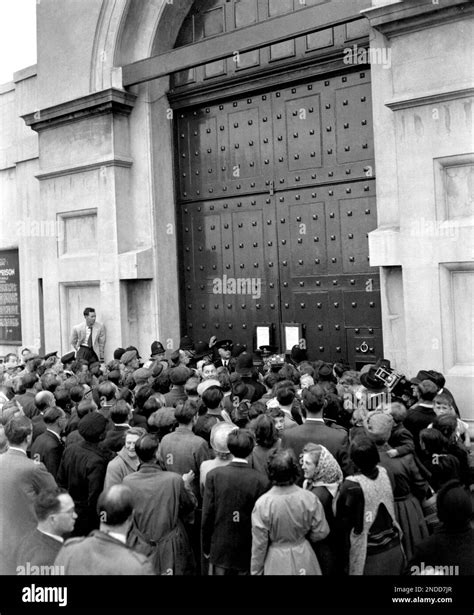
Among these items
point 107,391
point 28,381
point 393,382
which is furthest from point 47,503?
point 28,381

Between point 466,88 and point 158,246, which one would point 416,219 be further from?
point 158,246

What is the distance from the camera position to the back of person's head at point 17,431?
4.31 metres

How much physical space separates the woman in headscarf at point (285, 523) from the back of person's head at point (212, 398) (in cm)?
140

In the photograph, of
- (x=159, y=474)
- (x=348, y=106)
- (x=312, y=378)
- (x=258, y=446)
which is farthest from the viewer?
(x=348, y=106)

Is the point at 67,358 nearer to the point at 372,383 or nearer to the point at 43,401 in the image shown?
the point at 43,401

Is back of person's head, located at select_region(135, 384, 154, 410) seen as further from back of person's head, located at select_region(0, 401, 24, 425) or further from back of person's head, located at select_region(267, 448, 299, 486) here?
back of person's head, located at select_region(267, 448, 299, 486)

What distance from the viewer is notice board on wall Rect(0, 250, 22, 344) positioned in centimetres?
1230

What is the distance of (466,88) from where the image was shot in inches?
257

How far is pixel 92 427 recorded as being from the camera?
4656 millimetres

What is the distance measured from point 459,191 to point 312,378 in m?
2.50

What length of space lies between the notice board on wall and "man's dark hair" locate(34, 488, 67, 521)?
31.0 feet

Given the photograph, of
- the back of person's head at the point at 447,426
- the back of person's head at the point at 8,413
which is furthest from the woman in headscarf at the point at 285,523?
the back of person's head at the point at 8,413

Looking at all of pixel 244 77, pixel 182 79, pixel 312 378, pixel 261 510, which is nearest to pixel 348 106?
pixel 244 77

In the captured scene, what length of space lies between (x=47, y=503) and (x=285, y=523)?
1.23 meters
